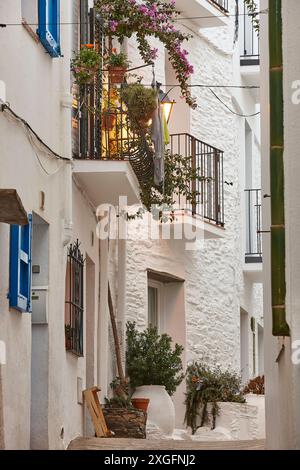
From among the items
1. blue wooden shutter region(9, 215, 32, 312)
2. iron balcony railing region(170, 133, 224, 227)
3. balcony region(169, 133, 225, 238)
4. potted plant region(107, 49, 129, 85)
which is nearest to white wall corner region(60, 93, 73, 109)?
potted plant region(107, 49, 129, 85)

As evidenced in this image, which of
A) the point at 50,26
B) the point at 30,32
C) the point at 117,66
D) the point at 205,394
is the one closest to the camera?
the point at 30,32

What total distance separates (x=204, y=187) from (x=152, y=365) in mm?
3626

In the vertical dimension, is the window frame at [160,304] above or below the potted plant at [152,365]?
above

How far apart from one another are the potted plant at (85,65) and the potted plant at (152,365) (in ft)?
14.6

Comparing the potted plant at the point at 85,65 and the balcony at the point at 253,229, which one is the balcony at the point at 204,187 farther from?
the potted plant at the point at 85,65

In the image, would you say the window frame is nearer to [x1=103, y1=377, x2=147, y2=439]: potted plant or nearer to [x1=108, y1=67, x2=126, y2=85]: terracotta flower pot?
[x1=103, y1=377, x2=147, y2=439]: potted plant

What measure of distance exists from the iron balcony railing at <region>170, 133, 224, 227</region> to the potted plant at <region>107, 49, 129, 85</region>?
127 inches

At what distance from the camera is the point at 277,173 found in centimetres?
1038

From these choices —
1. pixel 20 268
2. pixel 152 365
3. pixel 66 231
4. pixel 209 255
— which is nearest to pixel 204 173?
pixel 209 255

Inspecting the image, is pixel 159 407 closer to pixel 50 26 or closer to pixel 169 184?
pixel 169 184

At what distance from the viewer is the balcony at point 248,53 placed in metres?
22.8

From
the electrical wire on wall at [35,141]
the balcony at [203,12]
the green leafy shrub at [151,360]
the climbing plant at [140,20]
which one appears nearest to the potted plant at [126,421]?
the green leafy shrub at [151,360]

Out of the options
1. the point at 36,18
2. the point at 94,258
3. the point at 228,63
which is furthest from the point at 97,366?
the point at 228,63

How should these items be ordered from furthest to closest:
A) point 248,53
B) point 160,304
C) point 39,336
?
point 248,53 → point 160,304 → point 39,336
